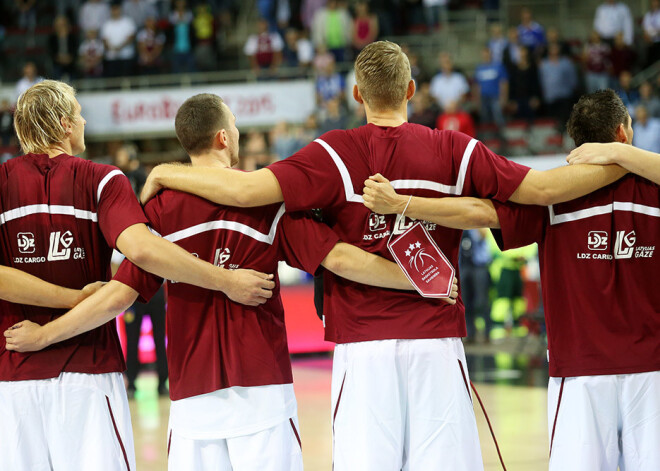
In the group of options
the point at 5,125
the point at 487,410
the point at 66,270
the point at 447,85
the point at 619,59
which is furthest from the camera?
the point at 619,59

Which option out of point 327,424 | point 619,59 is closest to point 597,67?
point 619,59

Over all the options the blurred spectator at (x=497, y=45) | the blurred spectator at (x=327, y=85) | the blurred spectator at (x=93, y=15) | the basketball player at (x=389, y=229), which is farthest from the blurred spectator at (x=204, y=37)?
the basketball player at (x=389, y=229)

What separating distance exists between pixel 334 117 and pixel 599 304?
11879 mm

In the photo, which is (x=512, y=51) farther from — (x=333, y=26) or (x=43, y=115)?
(x=43, y=115)

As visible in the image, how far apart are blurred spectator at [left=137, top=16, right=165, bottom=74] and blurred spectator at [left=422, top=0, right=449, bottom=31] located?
5.59 meters

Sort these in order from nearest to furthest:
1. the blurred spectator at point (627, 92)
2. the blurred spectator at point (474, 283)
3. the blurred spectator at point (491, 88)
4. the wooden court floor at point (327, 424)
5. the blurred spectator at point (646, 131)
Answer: the wooden court floor at point (327, 424) < the blurred spectator at point (474, 283) < the blurred spectator at point (646, 131) < the blurred spectator at point (627, 92) < the blurred spectator at point (491, 88)

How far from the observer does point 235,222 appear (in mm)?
3613

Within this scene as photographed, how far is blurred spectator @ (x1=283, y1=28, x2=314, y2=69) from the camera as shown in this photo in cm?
1744

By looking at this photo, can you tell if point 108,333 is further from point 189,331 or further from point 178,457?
point 178,457

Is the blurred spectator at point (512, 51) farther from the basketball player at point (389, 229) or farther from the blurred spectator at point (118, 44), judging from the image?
the basketball player at point (389, 229)

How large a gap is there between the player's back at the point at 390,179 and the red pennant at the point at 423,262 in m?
0.06

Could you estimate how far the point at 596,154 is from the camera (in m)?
3.62

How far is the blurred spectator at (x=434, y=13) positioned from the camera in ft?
60.4

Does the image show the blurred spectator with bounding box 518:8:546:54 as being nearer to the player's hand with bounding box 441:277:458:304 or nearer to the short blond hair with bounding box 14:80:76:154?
the player's hand with bounding box 441:277:458:304
